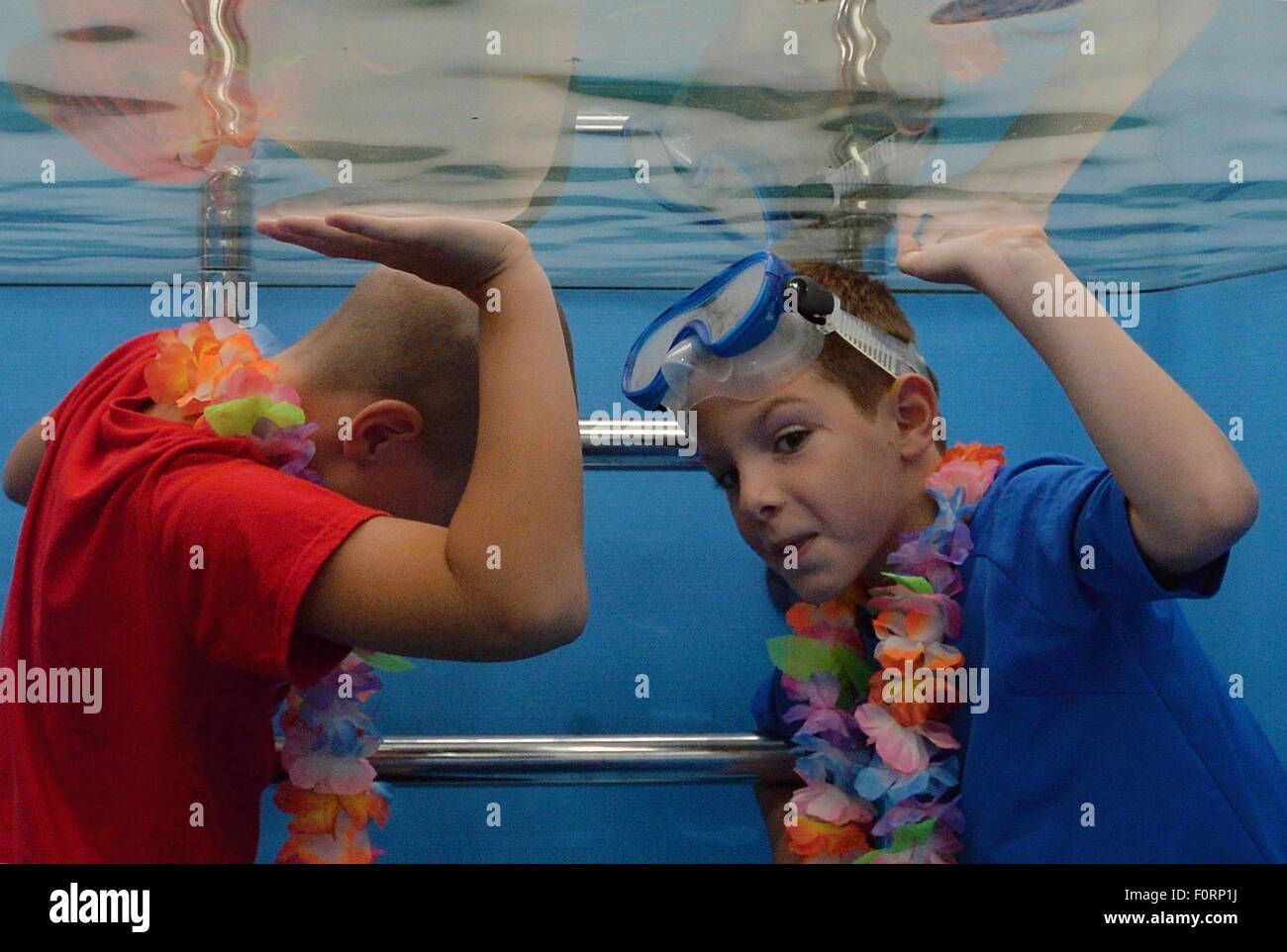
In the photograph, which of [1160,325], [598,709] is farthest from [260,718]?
[1160,325]

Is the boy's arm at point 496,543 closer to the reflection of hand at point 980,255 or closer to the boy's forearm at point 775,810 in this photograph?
the reflection of hand at point 980,255

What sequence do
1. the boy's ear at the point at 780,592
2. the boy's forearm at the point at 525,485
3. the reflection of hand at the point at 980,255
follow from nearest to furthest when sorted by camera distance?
the boy's forearm at the point at 525,485, the reflection of hand at the point at 980,255, the boy's ear at the point at 780,592

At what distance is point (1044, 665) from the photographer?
736 mm

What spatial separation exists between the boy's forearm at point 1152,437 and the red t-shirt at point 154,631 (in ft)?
1.36

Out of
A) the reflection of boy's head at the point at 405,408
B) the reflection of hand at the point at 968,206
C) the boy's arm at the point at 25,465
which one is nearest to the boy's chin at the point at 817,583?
the reflection of boy's head at the point at 405,408

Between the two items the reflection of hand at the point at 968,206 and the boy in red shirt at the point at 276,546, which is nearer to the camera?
the boy in red shirt at the point at 276,546

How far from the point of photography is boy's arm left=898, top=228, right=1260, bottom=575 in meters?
0.59

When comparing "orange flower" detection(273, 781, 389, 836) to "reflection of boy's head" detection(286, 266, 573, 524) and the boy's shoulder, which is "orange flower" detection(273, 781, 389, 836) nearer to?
"reflection of boy's head" detection(286, 266, 573, 524)

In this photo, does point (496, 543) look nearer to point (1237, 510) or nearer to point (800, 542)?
point (800, 542)

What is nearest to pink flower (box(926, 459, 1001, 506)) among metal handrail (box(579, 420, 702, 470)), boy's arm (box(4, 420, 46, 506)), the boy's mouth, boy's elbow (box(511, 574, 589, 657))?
the boy's mouth

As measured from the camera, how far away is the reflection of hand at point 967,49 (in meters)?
0.87

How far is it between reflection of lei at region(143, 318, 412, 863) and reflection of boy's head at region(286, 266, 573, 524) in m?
0.02
